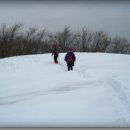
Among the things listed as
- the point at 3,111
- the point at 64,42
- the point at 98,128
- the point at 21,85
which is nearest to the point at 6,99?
the point at 3,111

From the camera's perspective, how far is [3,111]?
21.8 feet

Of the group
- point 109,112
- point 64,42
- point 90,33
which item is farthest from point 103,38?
point 109,112

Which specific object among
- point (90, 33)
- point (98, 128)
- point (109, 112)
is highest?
point (90, 33)

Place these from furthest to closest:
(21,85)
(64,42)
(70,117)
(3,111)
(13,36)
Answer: (64,42), (13,36), (21,85), (3,111), (70,117)

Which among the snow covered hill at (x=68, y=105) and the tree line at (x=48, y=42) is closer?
the snow covered hill at (x=68, y=105)

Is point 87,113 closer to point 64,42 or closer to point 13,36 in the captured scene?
point 13,36

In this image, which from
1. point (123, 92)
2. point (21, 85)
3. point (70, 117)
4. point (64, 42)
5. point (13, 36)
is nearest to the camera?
point (70, 117)

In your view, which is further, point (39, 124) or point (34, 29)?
point (34, 29)

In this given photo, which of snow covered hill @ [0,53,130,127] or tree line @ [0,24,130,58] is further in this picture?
tree line @ [0,24,130,58]

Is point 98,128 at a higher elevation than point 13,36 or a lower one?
lower

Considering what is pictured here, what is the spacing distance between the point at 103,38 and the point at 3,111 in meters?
41.5

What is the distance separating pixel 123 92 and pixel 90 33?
43.0 metres

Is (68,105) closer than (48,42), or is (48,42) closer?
(68,105)

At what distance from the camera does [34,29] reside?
4909 cm
